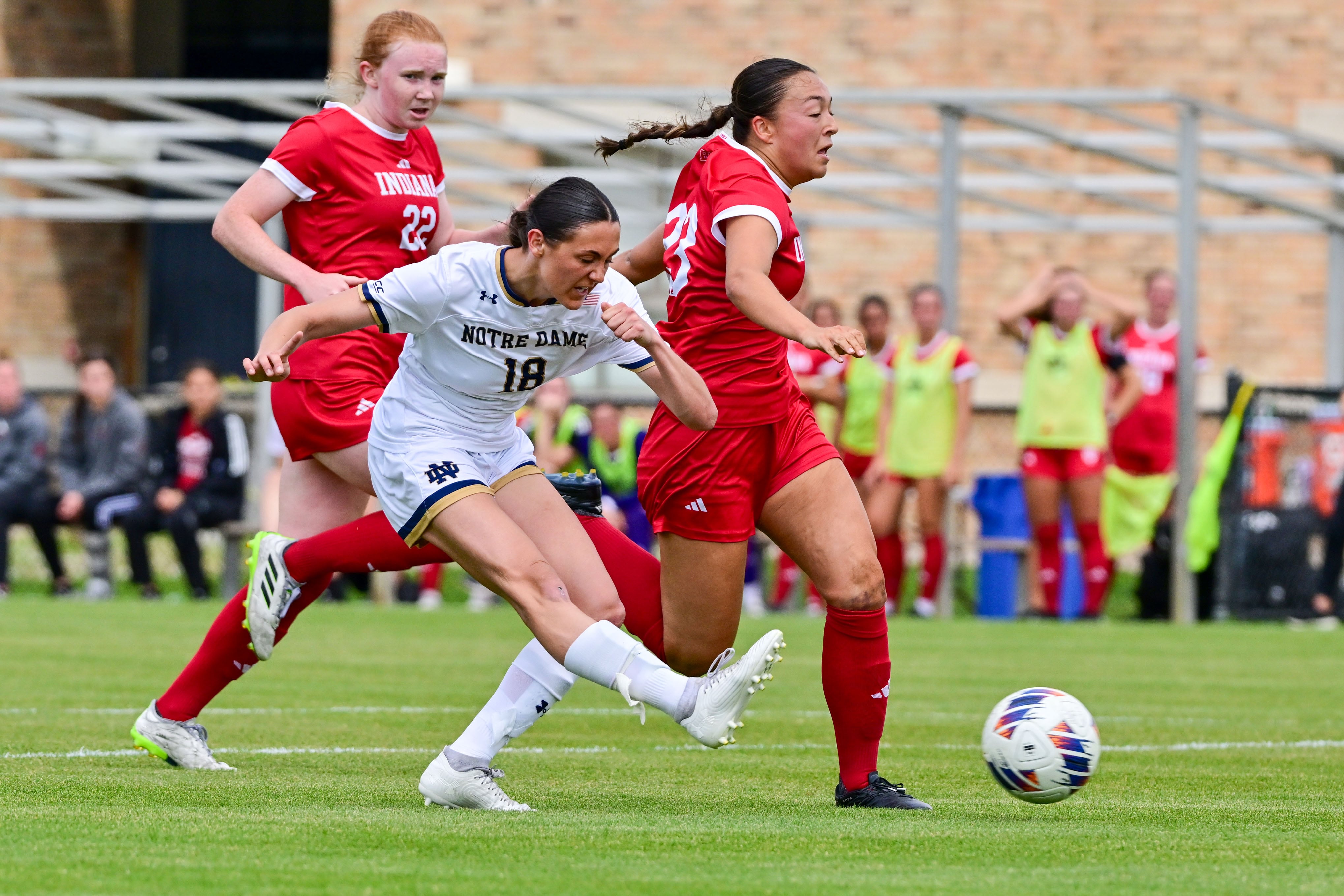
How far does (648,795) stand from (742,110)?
1.94 m

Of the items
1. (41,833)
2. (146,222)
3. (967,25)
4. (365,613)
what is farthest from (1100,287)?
(41,833)

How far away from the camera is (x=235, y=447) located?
51.8 ft

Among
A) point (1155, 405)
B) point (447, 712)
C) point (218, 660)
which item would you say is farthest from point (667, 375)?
point (1155, 405)

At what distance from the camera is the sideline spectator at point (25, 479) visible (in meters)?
15.9

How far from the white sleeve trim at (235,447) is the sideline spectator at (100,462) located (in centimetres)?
77

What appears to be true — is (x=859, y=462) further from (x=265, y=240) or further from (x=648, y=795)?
(x=648, y=795)

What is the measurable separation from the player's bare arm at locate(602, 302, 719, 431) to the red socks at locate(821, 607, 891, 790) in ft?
2.17

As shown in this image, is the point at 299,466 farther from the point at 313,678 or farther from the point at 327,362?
the point at 313,678

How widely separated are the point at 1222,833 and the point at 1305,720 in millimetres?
3347

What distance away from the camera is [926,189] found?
1973cm

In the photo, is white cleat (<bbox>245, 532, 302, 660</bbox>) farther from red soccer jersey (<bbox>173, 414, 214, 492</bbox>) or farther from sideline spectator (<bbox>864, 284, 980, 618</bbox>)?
red soccer jersey (<bbox>173, 414, 214, 492</bbox>)

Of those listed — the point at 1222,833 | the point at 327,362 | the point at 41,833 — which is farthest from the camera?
the point at 327,362

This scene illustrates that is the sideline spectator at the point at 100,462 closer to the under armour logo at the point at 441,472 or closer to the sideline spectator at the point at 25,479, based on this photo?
the sideline spectator at the point at 25,479

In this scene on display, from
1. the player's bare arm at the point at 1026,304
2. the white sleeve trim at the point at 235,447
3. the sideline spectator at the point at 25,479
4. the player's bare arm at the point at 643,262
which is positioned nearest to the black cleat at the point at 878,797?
the player's bare arm at the point at 643,262
